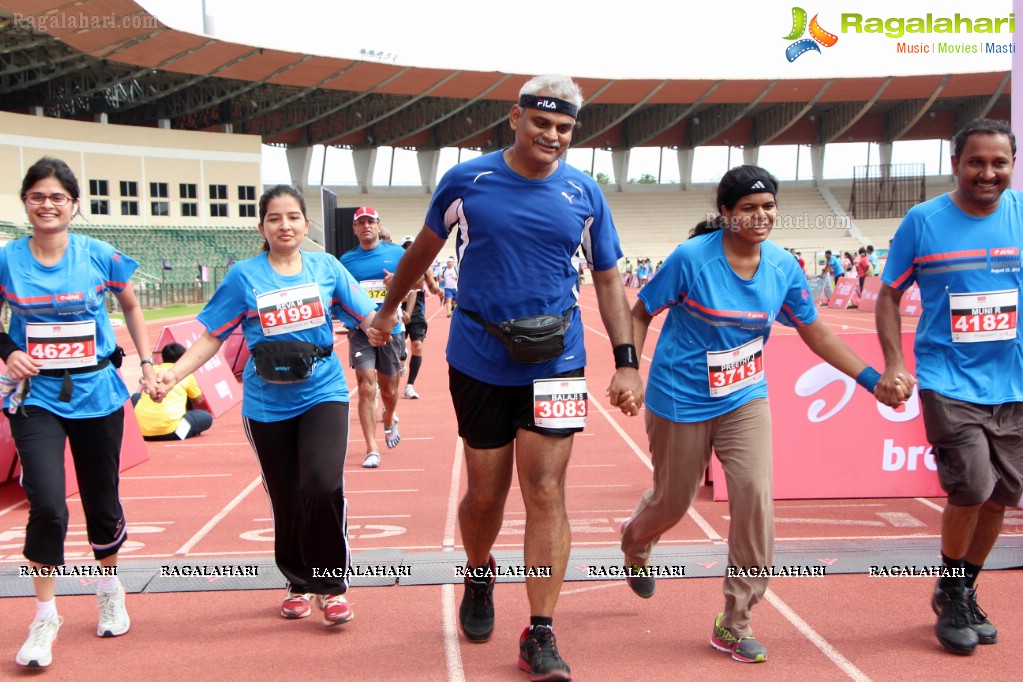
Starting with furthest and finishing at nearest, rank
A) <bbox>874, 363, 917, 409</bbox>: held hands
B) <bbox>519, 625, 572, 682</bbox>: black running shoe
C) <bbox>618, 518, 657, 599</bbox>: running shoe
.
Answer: <bbox>618, 518, 657, 599</bbox>: running shoe
<bbox>874, 363, 917, 409</bbox>: held hands
<bbox>519, 625, 572, 682</bbox>: black running shoe

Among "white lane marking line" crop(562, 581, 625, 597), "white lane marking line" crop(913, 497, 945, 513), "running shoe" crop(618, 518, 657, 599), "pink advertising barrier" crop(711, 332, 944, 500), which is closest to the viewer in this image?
"running shoe" crop(618, 518, 657, 599)

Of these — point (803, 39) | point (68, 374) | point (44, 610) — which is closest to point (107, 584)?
point (44, 610)

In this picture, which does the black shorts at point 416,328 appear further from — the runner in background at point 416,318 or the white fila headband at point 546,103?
the white fila headband at point 546,103

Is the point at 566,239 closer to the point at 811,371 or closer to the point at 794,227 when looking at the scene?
the point at 811,371

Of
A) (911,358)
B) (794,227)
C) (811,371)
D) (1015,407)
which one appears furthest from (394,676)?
(794,227)

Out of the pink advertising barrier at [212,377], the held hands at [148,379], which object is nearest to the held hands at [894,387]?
the held hands at [148,379]

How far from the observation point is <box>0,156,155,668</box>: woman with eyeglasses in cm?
390

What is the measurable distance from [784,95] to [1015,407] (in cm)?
5885

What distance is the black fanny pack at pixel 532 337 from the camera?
11.8 ft

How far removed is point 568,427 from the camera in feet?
12.0

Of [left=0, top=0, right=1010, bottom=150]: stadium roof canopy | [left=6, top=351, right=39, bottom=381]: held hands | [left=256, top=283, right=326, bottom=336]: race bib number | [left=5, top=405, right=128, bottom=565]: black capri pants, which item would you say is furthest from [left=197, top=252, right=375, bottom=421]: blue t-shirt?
[left=0, top=0, right=1010, bottom=150]: stadium roof canopy

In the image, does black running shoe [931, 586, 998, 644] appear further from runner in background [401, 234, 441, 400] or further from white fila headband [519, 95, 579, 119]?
runner in background [401, 234, 441, 400]

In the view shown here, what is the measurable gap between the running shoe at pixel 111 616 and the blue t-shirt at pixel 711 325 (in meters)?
2.40

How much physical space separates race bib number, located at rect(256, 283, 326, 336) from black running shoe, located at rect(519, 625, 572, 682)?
160 centimetres
